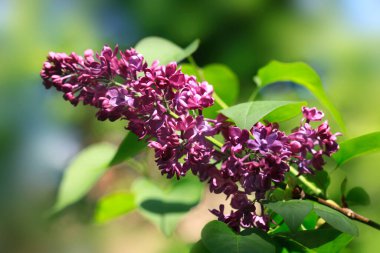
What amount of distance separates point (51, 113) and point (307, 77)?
2862 millimetres

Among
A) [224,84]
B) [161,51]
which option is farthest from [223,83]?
[161,51]

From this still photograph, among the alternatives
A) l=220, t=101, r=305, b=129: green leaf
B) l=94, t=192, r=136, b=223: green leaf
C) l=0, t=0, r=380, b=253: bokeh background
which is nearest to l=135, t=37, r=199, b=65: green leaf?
l=220, t=101, r=305, b=129: green leaf

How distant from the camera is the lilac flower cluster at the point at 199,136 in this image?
15.5 inches

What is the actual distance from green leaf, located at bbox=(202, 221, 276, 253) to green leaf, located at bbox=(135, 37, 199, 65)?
0.20 meters

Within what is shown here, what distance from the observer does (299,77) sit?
594 mm

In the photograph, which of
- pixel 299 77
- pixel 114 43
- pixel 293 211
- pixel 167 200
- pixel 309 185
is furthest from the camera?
pixel 114 43

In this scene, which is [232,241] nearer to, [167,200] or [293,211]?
[293,211]

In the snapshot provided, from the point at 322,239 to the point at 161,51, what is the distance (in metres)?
0.26

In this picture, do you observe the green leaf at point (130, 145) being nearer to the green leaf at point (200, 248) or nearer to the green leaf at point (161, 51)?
the green leaf at point (161, 51)

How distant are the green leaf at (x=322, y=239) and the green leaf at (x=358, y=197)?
0.11 metres

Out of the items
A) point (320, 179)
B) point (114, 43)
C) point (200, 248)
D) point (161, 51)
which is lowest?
point (200, 248)

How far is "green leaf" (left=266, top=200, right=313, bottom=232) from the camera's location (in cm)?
35

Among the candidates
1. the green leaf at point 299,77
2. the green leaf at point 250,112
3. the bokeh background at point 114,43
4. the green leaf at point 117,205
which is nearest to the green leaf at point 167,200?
the green leaf at point 117,205

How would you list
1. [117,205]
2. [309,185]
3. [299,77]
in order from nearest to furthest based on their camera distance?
[309,185] → [299,77] → [117,205]
